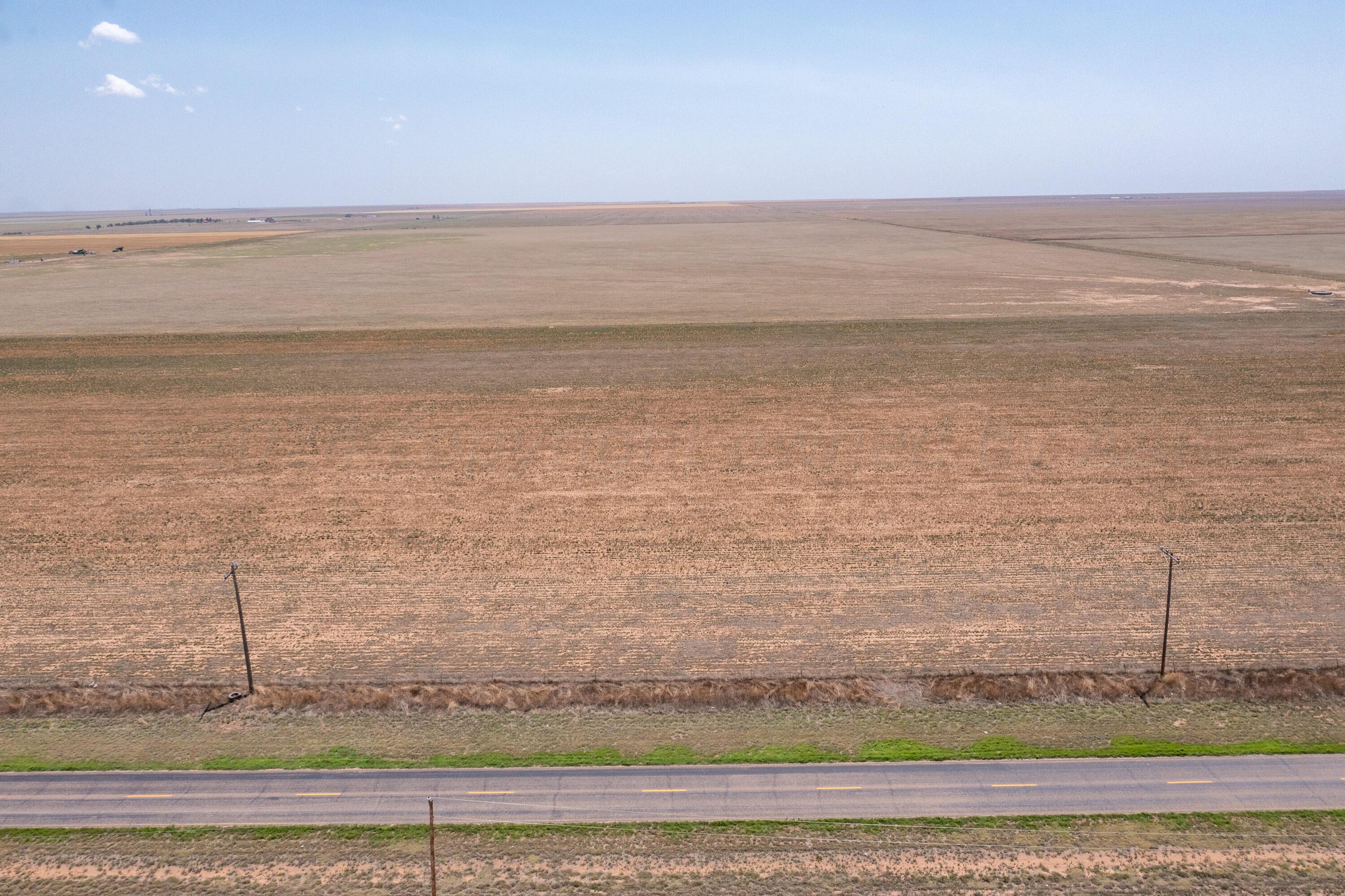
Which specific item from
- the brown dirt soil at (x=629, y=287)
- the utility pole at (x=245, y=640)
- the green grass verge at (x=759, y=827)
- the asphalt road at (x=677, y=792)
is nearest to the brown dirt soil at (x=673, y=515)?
the utility pole at (x=245, y=640)

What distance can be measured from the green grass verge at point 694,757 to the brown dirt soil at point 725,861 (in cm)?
237

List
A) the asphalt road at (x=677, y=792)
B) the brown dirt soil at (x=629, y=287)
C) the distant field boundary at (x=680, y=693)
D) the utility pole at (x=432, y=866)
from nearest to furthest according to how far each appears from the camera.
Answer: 1. the utility pole at (x=432, y=866)
2. the asphalt road at (x=677, y=792)
3. the distant field boundary at (x=680, y=693)
4. the brown dirt soil at (x=629, y=287)

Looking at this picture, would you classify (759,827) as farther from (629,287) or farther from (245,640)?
(629,287)

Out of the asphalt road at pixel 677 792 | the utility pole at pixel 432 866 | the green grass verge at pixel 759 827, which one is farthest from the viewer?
the asphalt road at pixel 677 792

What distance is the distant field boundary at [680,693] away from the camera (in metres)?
24.1

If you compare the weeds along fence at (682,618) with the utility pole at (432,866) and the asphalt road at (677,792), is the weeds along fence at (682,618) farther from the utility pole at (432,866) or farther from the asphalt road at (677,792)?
the utility pole at (432,866)

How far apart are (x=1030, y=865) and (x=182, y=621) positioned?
26.7 meters

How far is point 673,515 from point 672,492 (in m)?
2.77

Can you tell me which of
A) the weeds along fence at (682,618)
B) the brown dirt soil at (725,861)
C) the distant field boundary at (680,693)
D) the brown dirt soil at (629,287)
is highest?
the brown dirt soil at (629,287)

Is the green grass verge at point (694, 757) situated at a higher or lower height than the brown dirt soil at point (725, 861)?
higher

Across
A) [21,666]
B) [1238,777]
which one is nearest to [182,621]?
[21,666]

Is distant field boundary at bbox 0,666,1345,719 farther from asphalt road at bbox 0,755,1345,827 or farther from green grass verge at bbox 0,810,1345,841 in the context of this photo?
green grass verge at bbox 0,810,1345,841

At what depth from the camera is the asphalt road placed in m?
19.8

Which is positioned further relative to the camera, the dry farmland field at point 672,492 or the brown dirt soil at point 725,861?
the dry farmland field at point 672,492
